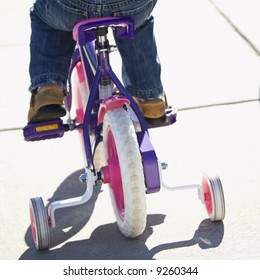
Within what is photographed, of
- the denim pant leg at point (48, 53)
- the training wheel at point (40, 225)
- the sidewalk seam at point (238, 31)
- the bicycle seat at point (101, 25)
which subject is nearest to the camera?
the bicycle seat at point (101, 25)

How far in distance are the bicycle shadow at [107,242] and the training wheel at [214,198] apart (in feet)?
0.20

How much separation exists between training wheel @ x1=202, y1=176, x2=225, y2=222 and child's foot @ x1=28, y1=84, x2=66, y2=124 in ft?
2.49

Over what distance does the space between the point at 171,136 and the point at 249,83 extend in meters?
0.88

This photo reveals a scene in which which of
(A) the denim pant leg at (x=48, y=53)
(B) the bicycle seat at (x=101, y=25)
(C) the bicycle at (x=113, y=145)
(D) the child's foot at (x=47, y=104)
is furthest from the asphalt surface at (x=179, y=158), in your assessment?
(B) the bicycle seat at (x=101, y=25)

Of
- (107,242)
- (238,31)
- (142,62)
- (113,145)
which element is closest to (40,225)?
(107,242)

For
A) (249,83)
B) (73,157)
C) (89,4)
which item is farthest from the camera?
(249,83)

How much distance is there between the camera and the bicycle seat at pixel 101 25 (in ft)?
11.1

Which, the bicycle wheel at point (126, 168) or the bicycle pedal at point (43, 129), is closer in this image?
the bicycle wheel at point (126, 168)

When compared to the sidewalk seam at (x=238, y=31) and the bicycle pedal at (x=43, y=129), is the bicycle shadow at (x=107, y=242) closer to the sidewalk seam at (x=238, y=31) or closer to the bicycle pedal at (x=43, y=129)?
the bicycle pedal at (x=43, y=129)

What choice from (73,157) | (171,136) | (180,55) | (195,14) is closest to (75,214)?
(73,157)

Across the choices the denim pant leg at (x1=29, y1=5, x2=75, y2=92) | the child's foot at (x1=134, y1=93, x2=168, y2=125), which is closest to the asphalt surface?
the child's foot at (x1=134, y1=93, x2=168, y2=125)

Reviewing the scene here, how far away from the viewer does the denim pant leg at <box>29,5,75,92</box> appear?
3.79 m

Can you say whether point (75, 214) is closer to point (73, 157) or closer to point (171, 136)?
point (73, 157)

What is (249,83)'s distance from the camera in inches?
213
